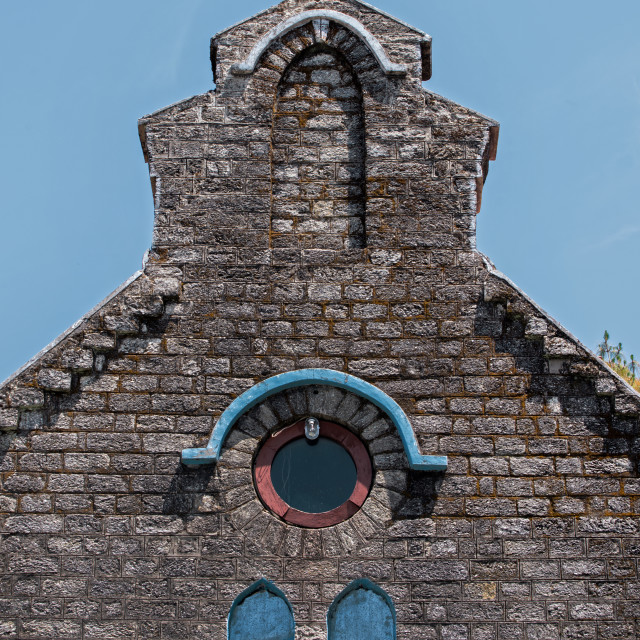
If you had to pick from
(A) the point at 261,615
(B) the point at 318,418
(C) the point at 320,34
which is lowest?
(A) the point at 261,615

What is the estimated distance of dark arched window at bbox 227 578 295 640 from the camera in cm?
773

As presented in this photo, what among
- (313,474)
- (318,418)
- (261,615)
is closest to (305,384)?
(318,418)

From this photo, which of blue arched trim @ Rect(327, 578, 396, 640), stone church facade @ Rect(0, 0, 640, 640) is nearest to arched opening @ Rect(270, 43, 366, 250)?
stone church facade @ Rect(0, 0, 640, 640)

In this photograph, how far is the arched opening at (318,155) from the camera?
30.2 feet

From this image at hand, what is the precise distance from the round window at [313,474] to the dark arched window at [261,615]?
0.55m

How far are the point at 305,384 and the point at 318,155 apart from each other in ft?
7.26

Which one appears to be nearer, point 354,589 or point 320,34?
point 354,589

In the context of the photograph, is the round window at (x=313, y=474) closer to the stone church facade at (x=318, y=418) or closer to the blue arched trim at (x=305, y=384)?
the stone church facade at (x=318, y=418)

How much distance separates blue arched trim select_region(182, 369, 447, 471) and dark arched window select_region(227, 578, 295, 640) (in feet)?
3.38

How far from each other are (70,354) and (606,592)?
4.36 m

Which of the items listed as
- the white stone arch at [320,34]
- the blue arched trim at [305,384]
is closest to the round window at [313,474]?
the blue arched trim at [305,384]

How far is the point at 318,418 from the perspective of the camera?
27.7ft

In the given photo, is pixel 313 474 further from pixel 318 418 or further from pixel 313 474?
pixel 318 418

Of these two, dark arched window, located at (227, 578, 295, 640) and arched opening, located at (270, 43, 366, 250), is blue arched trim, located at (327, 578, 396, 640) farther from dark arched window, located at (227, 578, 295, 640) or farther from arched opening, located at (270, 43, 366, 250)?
arched opening, located at (270, 43, 366, 250)
